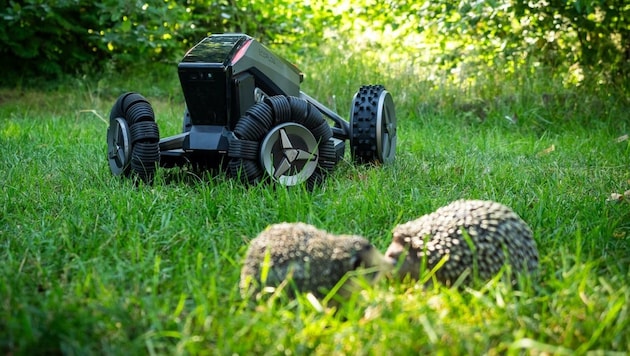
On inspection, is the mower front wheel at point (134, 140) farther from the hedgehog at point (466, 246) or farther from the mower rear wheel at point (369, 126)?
the hedgehog at point (466, 246)

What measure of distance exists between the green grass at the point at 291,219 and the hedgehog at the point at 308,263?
6 cm

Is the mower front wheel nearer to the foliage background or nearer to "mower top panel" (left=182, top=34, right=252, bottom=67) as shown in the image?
"mower top panel" (left=182, top=34, right=252, bottom=67)

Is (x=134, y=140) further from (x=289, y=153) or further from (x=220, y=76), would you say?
(x=289, y=153)

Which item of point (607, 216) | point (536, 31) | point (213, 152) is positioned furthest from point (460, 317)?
point (536, 31)

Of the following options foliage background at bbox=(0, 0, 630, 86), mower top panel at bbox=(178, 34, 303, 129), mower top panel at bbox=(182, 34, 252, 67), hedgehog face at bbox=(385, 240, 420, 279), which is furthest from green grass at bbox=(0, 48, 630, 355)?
foliage background at bbox=(0, 0, 630, 86)

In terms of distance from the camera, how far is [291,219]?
9.29 ft

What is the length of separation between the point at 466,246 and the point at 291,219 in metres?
0.88

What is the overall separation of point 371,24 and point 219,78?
18.2ft

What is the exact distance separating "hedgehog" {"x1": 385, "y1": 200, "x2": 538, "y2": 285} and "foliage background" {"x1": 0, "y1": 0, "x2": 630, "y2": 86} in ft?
11.8

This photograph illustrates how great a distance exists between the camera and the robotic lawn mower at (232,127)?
3.16 metres

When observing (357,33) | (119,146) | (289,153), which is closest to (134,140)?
(119,146)

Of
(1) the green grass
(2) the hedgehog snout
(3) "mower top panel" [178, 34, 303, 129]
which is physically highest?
(3) "mower top panel" [178, 34, 303, 129]

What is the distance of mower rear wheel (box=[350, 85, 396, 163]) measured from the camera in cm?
384

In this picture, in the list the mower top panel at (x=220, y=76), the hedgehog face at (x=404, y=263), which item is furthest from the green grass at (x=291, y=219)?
the mower top panel at (x=220, y=76)
